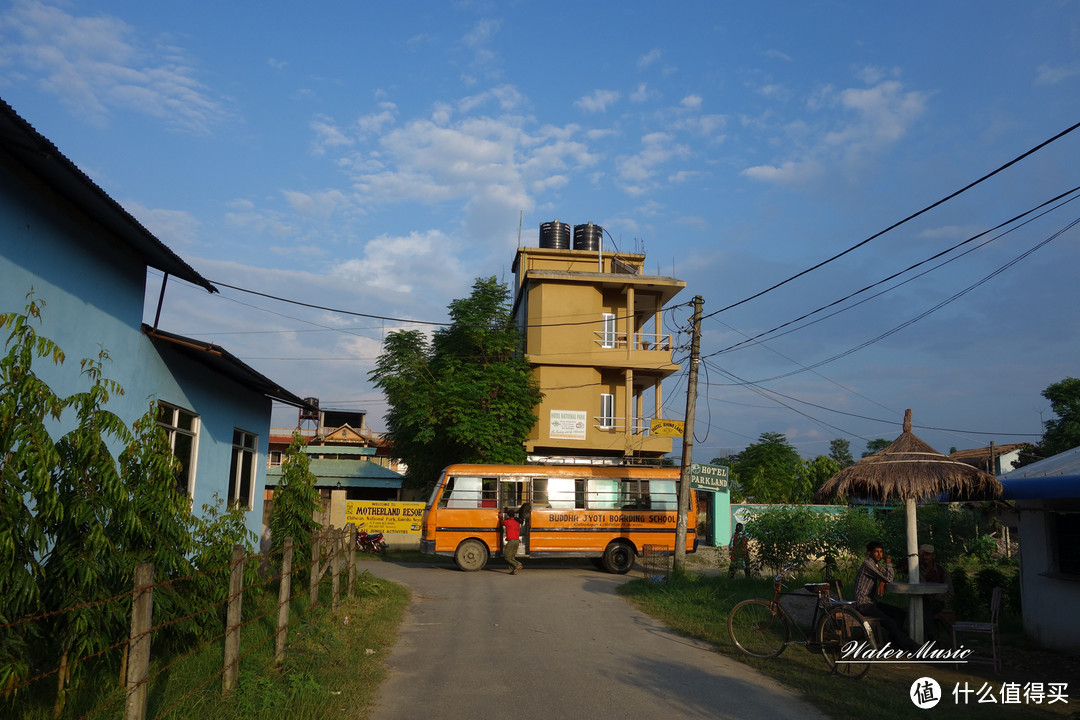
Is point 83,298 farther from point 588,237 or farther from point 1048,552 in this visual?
point 588,237

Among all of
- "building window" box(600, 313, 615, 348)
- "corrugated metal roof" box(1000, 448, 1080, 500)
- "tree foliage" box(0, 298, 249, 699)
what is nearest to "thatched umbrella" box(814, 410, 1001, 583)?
"corrugated metal roof" box(1000, 448, 1080, 500)

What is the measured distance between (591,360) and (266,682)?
2500 cm

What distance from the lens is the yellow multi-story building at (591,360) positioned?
30986 millimetres

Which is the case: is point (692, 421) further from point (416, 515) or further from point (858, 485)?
point (416, 515)

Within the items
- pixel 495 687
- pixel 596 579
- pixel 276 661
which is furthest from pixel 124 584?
pixel 596 579

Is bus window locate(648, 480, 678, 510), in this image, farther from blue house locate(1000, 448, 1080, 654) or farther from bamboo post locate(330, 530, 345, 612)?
bamboo post locate(330, 530, 345, 612)

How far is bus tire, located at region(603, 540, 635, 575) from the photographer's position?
797 inches

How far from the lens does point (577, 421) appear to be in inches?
1220

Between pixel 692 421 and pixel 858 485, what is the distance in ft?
28.1

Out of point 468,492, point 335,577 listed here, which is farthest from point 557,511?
point 335,577

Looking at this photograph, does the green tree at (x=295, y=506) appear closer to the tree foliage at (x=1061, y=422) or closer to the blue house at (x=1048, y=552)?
the blue house at (x=1048, y=552)

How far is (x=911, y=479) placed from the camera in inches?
387

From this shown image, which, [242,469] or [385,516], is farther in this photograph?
[385,516]

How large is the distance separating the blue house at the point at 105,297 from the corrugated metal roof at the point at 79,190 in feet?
0.04
